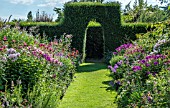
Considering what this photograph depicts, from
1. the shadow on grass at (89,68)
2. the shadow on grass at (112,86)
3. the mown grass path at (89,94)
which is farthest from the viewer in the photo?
the shadow on grass at (89,68)

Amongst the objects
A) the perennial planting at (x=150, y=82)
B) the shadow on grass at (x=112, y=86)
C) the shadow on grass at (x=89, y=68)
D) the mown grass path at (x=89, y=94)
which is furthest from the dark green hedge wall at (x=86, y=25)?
the perennial planting at (x=150, y=82)

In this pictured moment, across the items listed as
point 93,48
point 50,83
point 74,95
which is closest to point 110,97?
point 74,95

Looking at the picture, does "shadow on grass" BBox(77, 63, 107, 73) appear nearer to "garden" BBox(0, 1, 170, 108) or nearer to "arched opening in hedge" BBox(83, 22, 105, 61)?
"garden" BBox(0, 1, 170, 108)

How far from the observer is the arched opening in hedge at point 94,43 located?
18094 mm

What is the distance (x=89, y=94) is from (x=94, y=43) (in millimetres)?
10255

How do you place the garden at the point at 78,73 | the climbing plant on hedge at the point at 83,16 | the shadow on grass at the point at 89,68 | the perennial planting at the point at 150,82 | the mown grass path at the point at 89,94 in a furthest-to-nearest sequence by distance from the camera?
1. the climbing plant on hedge at the point at 83,16
2. the shadow on grass at the point at 89,68
3. the mown grass path at the point at 89,94
4. the garden at the point at 78,73
5. the perennial planting at the point at 150,82

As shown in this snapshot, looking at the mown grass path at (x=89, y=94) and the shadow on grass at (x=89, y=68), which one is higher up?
the mown grass path at (x=89, y=94)

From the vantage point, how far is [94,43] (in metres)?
18.2

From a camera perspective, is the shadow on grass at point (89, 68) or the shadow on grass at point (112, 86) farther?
the shadow on grass at point (89, 68)

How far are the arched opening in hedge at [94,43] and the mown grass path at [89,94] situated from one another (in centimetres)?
685

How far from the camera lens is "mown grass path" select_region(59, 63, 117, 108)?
22.6 ft

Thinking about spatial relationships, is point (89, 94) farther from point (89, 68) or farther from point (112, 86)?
point (89, 68)

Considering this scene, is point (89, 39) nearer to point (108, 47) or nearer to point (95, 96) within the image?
point (108, 47)

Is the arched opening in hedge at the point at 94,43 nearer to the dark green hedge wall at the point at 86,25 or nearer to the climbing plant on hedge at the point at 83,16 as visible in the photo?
the dark green hedge wall at the point at 86,25
